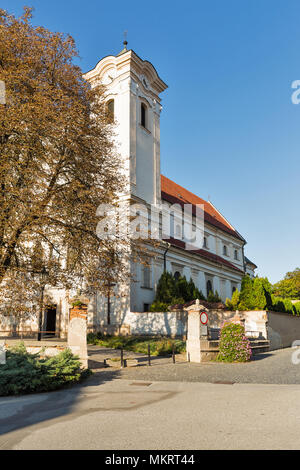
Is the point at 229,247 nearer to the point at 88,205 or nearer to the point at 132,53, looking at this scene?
the point at 132,53

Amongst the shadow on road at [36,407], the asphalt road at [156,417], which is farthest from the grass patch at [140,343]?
the shadow on road at [36,407]

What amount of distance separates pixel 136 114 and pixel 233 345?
19.1 m

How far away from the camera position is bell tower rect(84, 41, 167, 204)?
1061 inches

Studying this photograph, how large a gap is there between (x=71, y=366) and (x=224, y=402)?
14.8 feet

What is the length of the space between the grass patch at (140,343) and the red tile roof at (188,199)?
13.2 metres

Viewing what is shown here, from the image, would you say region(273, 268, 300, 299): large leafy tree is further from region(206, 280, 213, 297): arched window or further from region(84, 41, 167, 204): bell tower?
region(84, 41, 167, 204): bell tower

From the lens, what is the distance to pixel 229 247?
144 feet

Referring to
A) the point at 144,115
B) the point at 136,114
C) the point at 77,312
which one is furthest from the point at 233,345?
the point at 144,115

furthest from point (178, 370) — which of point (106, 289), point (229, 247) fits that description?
point (229, 247)

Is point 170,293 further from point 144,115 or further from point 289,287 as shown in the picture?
point 289,287

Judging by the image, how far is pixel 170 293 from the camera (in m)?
25.0

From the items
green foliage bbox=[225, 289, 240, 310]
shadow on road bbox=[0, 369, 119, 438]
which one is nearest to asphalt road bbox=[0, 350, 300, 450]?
shadow on road bbox=[0, 369, 119, 438]

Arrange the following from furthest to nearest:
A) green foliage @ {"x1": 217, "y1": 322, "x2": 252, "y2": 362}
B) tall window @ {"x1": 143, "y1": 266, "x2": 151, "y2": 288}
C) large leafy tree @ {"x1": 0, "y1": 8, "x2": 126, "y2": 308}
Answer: tall window @ {"x1": 143, "y1": 266, "x2": 151, "y2": 288}
green foliage @ {"x1": 217, "y1": 322, "x2": 252, "y2": 362}
large leafy tree @ {"x1": 0, "y1": 8, "x2": 126, "y2": 308}

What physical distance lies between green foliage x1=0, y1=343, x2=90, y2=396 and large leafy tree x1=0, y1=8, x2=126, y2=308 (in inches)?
123
